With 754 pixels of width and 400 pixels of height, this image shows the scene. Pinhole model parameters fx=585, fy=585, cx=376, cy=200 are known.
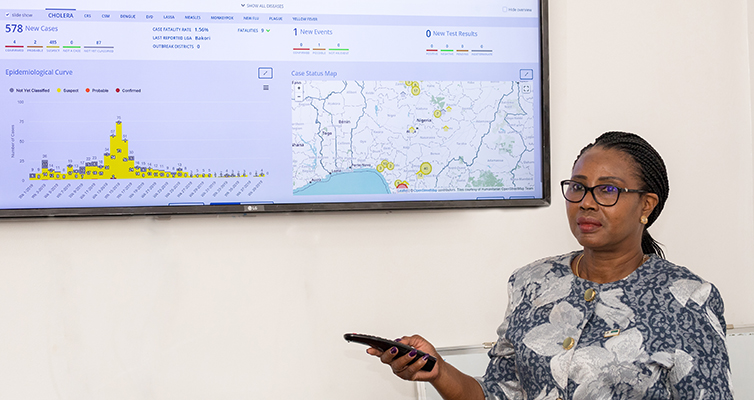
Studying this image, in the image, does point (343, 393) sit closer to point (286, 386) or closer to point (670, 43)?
point (286, 386)

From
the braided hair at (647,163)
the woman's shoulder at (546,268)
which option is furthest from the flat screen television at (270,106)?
the braided hair at (647,163)

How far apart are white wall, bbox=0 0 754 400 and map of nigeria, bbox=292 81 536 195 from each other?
0.11 metres

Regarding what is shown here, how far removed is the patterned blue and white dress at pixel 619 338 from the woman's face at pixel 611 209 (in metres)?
0.09

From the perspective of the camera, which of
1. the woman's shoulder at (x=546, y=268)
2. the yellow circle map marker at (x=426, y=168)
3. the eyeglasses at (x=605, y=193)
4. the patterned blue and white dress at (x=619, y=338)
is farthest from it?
the yellow circle map marker at (x=426, y=168)

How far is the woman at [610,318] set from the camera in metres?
1.20

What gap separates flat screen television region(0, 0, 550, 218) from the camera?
1.70m

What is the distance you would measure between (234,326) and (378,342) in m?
0.72

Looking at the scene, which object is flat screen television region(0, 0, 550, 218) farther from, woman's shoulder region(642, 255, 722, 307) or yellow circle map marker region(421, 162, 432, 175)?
woman's shoulder region(642, 255, 722, 307)

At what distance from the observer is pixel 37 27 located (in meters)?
1.70

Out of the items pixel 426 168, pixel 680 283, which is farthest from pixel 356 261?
pixel 680 283

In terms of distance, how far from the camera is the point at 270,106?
177 centimetres

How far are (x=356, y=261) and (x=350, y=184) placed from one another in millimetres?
241

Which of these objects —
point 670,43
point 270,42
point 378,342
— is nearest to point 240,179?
point 270,42

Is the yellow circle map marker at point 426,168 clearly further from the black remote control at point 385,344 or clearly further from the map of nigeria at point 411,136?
the black remote control at point 385,344
